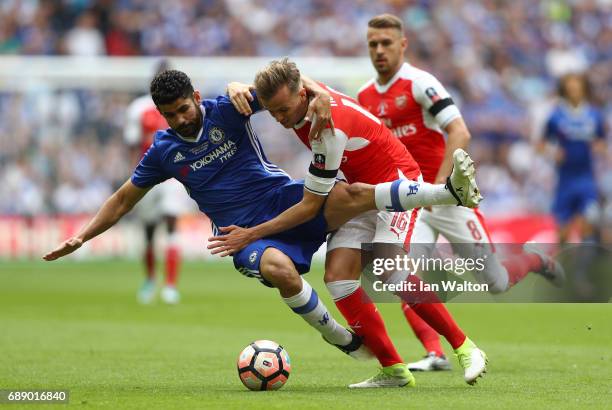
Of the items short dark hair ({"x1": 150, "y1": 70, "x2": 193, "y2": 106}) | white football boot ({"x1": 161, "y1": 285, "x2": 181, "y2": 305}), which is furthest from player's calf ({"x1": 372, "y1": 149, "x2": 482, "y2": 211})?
white football boot ({"x1": 161, "y1": 285, "x2": 181, "y2": 305})

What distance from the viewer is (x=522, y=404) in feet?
20.8

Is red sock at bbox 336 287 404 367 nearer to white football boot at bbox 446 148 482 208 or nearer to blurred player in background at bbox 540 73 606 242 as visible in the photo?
white football boot at bbox 446 148 482 208

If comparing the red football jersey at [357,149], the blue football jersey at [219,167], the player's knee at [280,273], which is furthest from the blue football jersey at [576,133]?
the player's knee at [280,273]

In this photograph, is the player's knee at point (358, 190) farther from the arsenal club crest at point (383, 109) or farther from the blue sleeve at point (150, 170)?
the arsenal club crest at point (383, 109)

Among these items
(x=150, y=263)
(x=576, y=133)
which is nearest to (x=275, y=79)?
(x=150, y=263)

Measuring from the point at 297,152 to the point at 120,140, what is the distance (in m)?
3.51

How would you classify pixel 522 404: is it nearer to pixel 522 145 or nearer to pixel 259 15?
pixel 522 145

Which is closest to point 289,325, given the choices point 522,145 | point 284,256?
point 284,256

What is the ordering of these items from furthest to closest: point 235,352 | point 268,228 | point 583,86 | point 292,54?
1. point 292,54
2. point 583,86
3. point 235,352
4. point 268,228

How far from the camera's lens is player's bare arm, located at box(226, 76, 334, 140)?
698 cm

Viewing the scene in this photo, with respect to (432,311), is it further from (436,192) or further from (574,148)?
(574,148)

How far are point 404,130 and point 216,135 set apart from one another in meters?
2.01

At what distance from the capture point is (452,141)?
8.67 meters

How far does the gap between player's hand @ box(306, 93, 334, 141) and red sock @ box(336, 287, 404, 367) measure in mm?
1110
